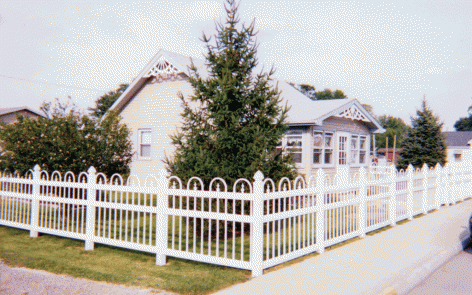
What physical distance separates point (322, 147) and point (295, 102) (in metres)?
2.47

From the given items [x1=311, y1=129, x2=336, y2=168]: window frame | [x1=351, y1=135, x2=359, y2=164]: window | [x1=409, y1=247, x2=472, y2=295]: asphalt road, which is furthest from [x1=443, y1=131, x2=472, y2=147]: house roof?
[x1=409, y1=247, x2=472, y2=295]: asphalt road

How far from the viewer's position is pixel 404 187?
34.4 feet

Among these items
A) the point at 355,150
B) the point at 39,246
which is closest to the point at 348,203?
the point at 39,246

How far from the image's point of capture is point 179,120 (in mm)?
15953

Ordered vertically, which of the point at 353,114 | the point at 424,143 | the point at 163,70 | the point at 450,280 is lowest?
the point at 450,280

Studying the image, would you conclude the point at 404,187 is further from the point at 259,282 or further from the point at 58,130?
the point at 58,130

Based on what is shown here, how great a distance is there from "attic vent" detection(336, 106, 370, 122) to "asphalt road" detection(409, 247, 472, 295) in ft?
30.2

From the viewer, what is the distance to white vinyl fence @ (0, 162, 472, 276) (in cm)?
574

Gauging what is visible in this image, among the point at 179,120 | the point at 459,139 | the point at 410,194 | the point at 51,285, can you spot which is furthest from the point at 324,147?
the point at 459,139

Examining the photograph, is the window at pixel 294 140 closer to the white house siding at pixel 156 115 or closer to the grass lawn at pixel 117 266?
the white house siding at pixel 156 115

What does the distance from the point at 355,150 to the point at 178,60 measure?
9325 millimetres

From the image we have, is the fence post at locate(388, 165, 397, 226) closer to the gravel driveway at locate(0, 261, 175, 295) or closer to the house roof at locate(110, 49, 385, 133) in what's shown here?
the house roof at locate(110, 49, 385, 133)

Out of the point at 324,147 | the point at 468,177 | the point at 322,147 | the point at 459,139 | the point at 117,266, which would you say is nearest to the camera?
the point at 117,266

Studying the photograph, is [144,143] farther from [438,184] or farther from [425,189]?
[438,184]
